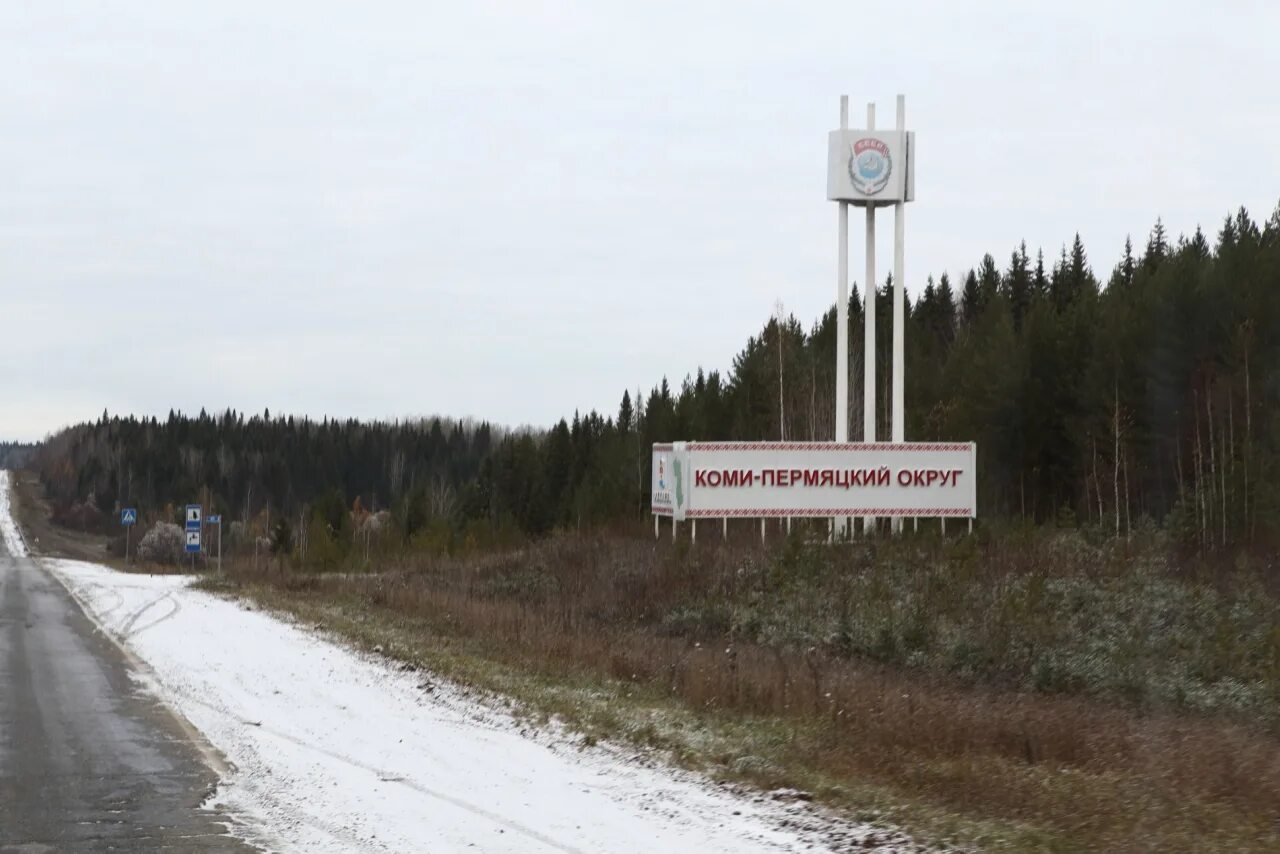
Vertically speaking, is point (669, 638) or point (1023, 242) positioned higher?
point (1023, 242)

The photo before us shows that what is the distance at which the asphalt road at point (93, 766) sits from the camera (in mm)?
8742

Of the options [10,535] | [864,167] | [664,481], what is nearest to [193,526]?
[664,481]

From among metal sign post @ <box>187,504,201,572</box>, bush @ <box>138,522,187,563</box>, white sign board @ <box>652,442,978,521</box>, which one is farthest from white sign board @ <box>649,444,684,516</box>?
bush @ <box>138,522,187,563</box>

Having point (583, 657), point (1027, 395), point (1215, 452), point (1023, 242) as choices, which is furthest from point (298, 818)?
point (1023, 242)

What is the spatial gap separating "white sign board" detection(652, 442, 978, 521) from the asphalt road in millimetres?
16431

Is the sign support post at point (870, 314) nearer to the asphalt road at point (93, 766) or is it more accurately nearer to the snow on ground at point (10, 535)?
the asphalt road at point (93, 766)

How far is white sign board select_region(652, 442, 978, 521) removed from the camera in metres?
33.5

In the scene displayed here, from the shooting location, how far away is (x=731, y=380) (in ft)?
285

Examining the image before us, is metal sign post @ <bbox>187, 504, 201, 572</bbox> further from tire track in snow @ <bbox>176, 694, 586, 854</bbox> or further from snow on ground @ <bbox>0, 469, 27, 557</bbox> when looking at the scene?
snow on ground @ <bbox>0, 469, 27, 557</bbox>

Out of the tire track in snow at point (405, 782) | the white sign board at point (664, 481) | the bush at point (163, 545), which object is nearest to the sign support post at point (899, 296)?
the white sign board at point (664, 481)

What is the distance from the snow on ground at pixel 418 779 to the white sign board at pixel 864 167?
770 inches

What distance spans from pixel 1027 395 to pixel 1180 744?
174 ft

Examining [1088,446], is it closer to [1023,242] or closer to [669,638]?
[669,638]

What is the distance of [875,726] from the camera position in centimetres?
1331
